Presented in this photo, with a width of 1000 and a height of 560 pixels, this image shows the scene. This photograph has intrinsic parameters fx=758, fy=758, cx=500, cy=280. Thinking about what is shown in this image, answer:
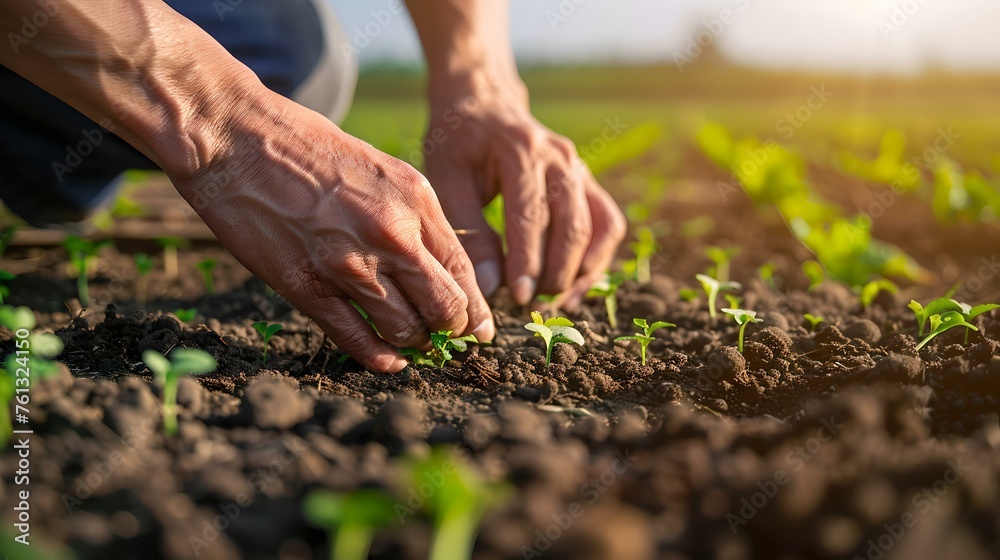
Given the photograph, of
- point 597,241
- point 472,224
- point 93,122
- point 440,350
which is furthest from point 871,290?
point 93,122

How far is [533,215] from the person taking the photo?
2.01m

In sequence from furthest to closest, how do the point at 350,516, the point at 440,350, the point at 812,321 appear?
the point at 812,321 < the point at 440,350 < the point at 350,516

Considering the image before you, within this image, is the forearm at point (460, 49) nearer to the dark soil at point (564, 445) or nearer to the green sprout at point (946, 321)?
the dark soil at point (564, 445)

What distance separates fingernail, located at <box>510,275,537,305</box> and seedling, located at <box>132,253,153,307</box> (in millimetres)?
1171

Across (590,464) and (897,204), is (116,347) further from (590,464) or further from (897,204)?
(897,204)

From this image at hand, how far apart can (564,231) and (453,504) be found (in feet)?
4.29

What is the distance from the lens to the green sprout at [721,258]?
7.89 feet

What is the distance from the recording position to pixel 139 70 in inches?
55.9

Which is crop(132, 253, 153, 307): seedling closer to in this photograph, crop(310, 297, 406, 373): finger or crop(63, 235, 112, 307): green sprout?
crop(63, 235, 112, 307): green sprout

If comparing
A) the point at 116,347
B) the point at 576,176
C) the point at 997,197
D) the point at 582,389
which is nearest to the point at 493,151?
the point at 576,176

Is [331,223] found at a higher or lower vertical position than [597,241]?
higher

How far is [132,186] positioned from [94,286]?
226cm

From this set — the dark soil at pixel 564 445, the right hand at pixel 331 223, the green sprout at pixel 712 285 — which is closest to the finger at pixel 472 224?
the dark soil at pixel 564 445

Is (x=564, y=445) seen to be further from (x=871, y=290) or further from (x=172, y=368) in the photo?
(x=871, y=290)
